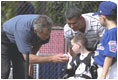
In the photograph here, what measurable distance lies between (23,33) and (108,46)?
1.08 metres

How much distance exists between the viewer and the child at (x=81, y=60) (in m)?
4.90

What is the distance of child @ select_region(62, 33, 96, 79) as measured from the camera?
4898mm

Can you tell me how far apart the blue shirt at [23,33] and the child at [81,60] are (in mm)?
484

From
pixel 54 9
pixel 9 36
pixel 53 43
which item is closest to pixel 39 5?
pixel 54 9

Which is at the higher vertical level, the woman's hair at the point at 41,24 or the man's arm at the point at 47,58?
the woman's hair at the point at 41,24

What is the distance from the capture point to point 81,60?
16.4 feet

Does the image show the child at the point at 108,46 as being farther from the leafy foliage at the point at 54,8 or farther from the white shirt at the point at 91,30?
the leafy foliage at the point at 54,8

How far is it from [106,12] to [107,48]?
40cm

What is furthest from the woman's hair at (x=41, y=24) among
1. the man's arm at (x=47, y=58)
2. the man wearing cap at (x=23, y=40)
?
the man's arm at (x=47, y=58)

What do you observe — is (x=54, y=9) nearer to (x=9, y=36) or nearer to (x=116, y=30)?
(x=9, y=36)

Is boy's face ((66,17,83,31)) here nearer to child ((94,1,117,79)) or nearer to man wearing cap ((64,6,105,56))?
man wearing cap ((64,6,105,56))

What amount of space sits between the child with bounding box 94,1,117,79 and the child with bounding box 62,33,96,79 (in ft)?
1.21

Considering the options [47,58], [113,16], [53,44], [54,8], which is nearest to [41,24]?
[47,58]

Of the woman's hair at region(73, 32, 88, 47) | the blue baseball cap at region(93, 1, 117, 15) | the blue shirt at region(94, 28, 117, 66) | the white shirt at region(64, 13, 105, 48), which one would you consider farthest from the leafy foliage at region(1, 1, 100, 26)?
the blue shirt at region(94, 28, 117, 66)
